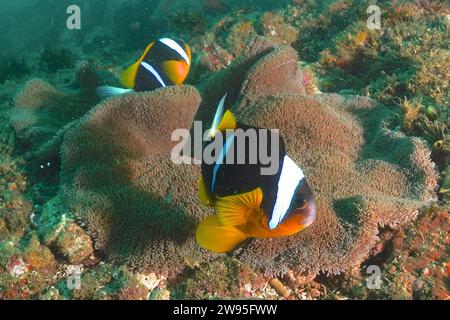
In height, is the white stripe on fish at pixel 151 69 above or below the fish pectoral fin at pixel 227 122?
below

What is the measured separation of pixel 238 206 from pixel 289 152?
1.74 m

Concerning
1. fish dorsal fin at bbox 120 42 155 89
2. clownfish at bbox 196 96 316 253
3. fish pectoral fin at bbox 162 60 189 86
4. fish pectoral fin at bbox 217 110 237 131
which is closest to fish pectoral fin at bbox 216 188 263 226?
clownfish at bbox 196 96 316 253

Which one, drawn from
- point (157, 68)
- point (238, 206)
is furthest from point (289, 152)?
point (238, 206)

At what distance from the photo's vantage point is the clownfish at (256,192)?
1850 millimetres

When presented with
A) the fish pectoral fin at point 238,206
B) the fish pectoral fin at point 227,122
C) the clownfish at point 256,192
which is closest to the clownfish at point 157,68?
the clownfish at point 256,192

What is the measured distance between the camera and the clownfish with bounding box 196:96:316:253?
185 centimetres

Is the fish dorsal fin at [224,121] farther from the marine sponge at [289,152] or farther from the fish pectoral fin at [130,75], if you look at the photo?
the fish pectoral fin at [130,75]

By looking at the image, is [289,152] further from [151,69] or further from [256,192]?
[256,192]

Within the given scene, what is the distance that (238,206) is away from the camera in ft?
6.39

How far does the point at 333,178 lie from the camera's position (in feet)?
10.6

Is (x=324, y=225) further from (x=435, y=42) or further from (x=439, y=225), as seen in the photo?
(x=435, y=42)

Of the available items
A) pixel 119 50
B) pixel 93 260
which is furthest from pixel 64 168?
pixel 119 50

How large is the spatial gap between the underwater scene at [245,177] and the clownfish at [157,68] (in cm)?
1

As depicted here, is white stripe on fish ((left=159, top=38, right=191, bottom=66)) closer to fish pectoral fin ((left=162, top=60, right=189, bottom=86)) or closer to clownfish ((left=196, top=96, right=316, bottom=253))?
fish pectoral fin ((left=162, top=60, right=189, bottom=86))
